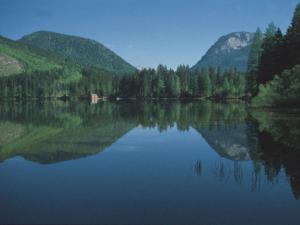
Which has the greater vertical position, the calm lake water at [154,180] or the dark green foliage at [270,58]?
the dark green foliage at [270,58]

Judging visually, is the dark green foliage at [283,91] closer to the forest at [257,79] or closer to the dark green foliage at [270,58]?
the forest at [257,79]

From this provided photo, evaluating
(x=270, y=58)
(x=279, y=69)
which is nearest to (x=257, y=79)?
(x=270, y=58)

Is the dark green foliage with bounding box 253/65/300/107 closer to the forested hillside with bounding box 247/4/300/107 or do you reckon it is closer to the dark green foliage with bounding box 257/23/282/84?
the forested hillside with bounding box 247/4/300/107

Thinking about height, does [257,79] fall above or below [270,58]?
below

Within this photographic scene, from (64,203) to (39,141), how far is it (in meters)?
20.3

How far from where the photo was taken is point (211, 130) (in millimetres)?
39281

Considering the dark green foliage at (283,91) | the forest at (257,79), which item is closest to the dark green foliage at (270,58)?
the forest at (257,79)

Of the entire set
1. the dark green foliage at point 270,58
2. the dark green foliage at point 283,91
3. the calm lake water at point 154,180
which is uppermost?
the dark green foliage at point 270,58

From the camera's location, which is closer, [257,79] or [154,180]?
[154,180]

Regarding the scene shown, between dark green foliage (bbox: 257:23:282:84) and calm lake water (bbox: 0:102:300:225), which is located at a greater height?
dark green foliage (bbox: 257:23:282:84)

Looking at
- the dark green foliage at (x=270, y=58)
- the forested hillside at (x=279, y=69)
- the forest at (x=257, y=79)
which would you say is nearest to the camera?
the forested hillside at (x=279, y=69)

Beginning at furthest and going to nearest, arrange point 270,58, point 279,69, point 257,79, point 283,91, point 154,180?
point 257,79, point 270,58, point 279,69, point 283,91, point 154,180

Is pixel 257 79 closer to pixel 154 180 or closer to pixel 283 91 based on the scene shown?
pixel 283 91

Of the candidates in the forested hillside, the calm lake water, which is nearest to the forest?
the forested hillside
